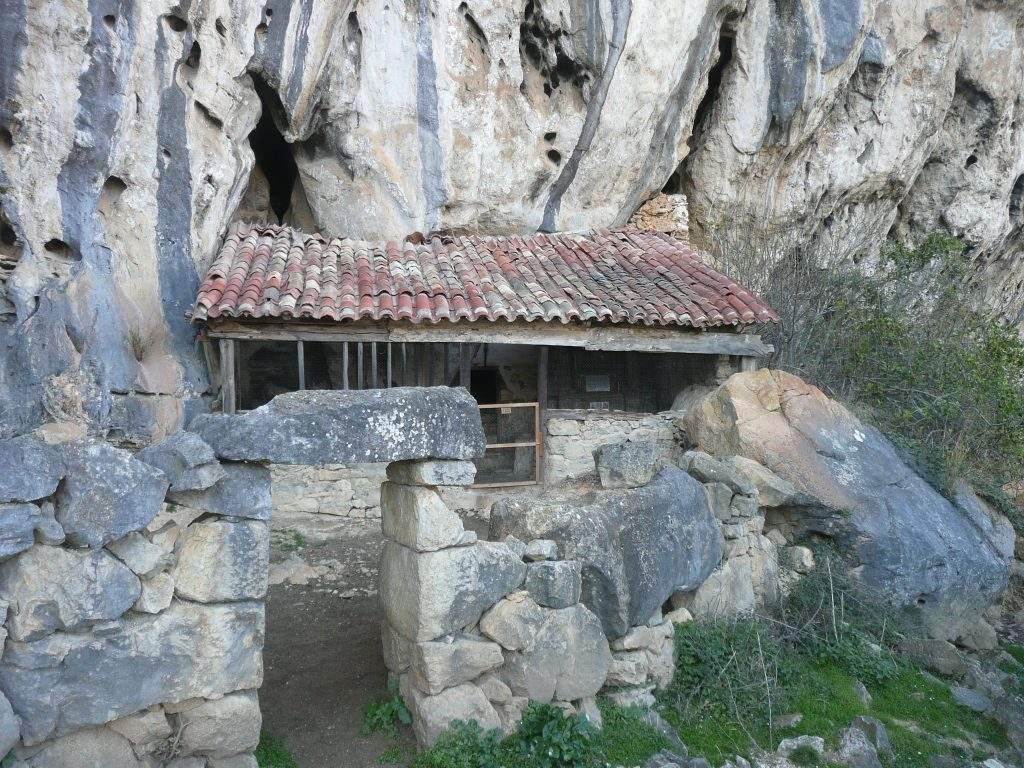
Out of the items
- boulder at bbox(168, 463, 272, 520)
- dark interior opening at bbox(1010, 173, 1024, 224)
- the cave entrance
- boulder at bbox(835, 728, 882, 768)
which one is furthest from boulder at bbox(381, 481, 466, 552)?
dark interior opening at bbox(1010, 173, 1024, 224)

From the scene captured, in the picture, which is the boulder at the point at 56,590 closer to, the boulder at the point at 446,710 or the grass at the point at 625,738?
the boulder at the point at 446,710

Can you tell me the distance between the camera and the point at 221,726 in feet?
10.5

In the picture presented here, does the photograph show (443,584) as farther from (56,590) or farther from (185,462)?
(56,590)

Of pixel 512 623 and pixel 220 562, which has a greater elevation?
pixel 220 562

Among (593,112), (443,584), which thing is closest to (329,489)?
(443,584)

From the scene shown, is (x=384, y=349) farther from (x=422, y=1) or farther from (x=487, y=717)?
(x=487, y=717)

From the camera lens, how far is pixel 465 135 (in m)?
9.84

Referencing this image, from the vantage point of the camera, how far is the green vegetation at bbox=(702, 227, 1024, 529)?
870 centimetres

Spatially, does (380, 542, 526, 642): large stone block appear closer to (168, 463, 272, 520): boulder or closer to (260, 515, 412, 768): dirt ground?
(260, 515, 412, 768): dirt ground

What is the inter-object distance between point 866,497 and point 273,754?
5381mm

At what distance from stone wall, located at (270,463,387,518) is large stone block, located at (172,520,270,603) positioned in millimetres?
4644

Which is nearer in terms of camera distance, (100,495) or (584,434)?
(100,495)

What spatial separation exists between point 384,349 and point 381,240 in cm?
196

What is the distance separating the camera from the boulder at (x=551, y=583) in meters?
4.08
